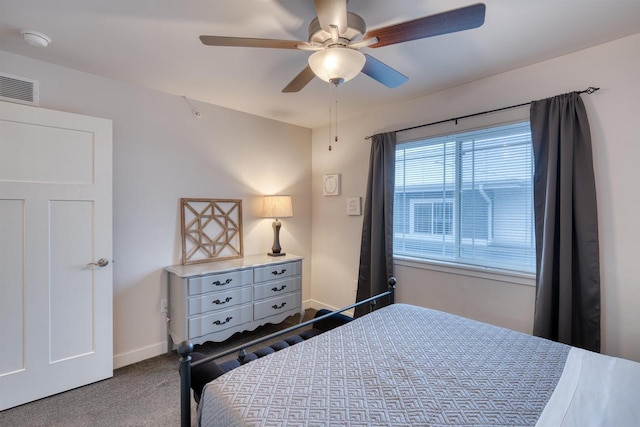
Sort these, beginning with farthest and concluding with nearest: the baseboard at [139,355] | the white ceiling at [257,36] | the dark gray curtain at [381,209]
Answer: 1. the dark gray curtain at [381,209]
2. the baseboard at [139,355]
3. the white ceiling at [257,36]

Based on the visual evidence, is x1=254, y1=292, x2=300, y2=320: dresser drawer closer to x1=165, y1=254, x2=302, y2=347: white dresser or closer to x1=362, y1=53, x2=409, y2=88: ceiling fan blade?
x1=165, y1=254, x2=302, y2=347: white dresser

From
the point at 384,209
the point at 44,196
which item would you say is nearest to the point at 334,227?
the point at 384,209

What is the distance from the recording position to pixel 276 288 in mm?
3254

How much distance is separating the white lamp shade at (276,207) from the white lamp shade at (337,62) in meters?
2.05

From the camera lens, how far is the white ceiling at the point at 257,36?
5.50 feet

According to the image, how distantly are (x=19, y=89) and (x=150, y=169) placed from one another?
0.99 m

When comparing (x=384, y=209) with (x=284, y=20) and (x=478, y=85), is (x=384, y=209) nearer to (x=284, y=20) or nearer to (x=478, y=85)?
(x=478, y=85)

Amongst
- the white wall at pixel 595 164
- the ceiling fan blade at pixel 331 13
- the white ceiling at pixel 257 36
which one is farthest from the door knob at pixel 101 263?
the white wall at pixel 595 164

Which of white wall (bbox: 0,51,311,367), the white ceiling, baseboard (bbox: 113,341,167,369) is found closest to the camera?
the white ceiling

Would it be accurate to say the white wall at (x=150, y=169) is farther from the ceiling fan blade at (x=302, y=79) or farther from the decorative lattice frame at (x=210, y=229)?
the ceiling fan blade at (x=302, y=79)

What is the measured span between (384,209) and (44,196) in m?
2.83

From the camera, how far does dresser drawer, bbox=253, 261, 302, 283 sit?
3091mm

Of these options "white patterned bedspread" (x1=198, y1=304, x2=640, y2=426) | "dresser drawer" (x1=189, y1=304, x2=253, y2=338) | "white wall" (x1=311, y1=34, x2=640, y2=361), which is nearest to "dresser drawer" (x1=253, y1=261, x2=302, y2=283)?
"dresser drawer" (x1=189, y1=304, x2=253, y2=338)

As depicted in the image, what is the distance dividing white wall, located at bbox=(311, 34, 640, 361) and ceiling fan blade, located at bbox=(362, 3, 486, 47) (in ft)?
4.67
